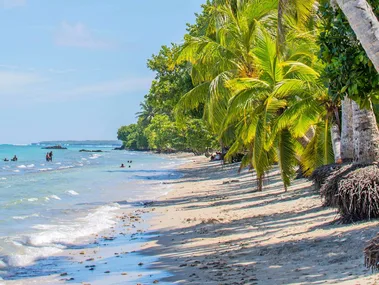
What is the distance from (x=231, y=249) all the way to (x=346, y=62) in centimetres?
477

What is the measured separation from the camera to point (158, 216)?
17.7 m

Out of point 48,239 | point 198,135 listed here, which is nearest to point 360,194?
point 48,239

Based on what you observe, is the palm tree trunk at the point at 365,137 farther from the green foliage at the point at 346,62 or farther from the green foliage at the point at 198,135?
the green foliage at the point at 198,135

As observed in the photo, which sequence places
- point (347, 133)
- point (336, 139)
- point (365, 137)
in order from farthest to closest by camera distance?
point (336, 139) → point (347, 133) → point (365, 137)

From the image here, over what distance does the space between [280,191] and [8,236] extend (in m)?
8.92

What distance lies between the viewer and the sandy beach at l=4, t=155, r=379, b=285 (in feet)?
26.0

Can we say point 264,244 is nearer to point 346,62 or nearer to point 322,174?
point 322,174

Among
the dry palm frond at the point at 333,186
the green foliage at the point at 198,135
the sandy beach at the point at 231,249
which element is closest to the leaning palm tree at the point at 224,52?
the sandy beach at the point at 231,249

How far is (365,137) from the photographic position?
10961 mm

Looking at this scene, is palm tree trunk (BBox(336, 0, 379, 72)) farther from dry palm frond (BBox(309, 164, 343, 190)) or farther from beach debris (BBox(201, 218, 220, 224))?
beach debris (BBox(201, 218, 220, 224))

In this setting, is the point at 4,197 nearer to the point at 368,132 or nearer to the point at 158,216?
the point at 158,216

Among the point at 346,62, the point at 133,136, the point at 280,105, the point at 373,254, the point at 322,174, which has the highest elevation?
the point at 133,136

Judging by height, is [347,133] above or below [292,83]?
below

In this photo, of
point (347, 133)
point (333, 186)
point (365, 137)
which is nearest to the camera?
point (333, 186)
